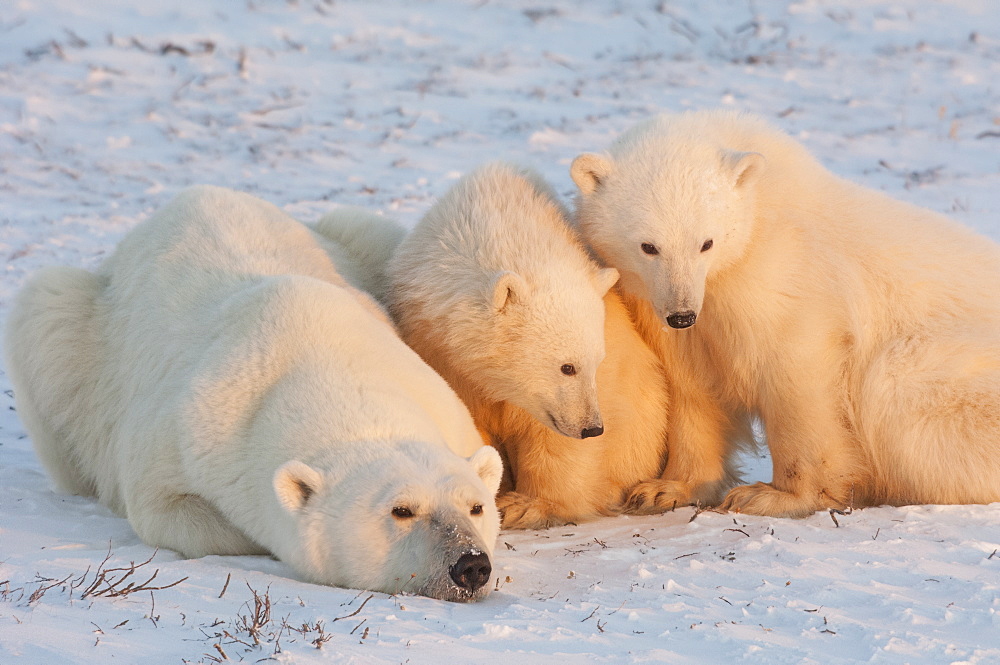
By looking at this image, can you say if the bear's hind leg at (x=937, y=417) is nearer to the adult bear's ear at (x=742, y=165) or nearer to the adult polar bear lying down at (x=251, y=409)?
the adult bear's ear at (x=742, y=165)

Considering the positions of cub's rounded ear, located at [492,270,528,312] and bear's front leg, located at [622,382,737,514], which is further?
bear's front leg, located at [622,382,737,514]

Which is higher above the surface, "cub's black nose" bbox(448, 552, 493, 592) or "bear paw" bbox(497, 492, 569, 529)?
"cub's black nose" bbox(448, 552, 493, 592)

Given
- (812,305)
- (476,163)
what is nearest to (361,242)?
(812,305)

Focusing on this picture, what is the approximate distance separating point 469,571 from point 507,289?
1.54 m

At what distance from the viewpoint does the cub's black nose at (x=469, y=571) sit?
143 inches

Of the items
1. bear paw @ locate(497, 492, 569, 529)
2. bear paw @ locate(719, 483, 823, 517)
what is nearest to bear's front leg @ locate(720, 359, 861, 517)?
bear paw @ locate(719, 483, 823, 517)

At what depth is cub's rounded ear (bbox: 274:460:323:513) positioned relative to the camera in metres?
3.80

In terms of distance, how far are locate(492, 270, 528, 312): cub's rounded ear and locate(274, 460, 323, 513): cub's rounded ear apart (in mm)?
1292

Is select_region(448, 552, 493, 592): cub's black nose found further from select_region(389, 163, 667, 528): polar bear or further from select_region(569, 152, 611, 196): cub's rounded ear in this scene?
select_region(569, 152, 611, 196): cub's rounded ear

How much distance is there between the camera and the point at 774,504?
5.14 m

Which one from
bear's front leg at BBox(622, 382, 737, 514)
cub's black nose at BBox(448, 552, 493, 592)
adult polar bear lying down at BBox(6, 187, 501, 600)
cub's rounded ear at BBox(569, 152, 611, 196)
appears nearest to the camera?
cub's black nose at BBox(448, 552, 493, 592)

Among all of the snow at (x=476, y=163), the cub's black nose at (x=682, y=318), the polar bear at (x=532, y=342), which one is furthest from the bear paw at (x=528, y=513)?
the cub's black nose at (x=682, y=318)

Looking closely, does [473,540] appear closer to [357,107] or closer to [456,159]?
[456,159]

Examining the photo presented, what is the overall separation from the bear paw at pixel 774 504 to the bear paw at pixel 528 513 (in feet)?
2.55
